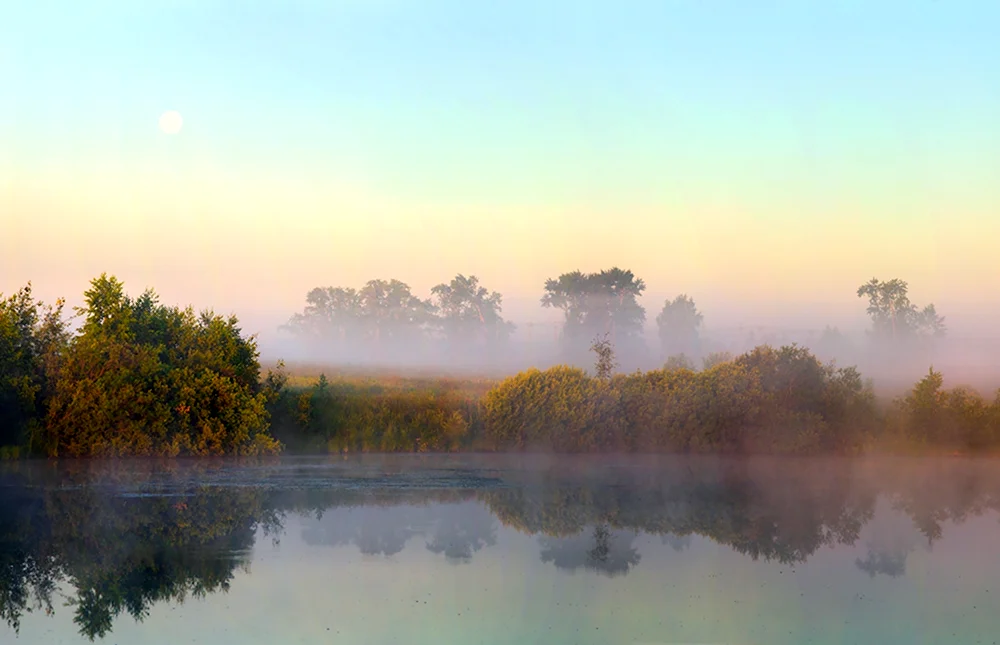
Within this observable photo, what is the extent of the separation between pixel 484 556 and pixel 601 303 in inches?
2546

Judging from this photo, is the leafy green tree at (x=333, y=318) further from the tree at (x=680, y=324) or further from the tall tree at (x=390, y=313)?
the tree at (x=680, y=324)

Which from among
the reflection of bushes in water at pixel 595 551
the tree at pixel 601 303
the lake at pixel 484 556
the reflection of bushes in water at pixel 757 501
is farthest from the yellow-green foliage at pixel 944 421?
the tree at pixel 601 303

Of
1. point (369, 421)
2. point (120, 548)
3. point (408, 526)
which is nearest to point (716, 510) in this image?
point (408, 526)

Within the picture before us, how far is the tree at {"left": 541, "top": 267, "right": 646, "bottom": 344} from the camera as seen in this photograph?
79.4 m

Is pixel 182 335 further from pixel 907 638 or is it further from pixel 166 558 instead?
pixel 907 638

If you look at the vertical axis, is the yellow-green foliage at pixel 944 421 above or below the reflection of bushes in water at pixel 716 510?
above

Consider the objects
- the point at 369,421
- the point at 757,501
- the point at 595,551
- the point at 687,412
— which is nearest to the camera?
the point at 595,551

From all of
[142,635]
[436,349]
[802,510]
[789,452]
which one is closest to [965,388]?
[789,452]

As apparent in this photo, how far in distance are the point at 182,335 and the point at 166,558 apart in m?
14.6

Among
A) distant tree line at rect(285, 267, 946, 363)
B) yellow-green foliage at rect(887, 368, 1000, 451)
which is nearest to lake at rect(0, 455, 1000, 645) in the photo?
yellow-green foliage at rect(887, 368, 1000, 451)

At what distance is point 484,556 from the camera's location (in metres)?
16.2

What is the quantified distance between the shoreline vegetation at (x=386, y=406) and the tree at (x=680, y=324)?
50168 mm

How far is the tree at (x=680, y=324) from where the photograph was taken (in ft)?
273

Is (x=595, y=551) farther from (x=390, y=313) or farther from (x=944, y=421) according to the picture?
(x=390, y=313)
